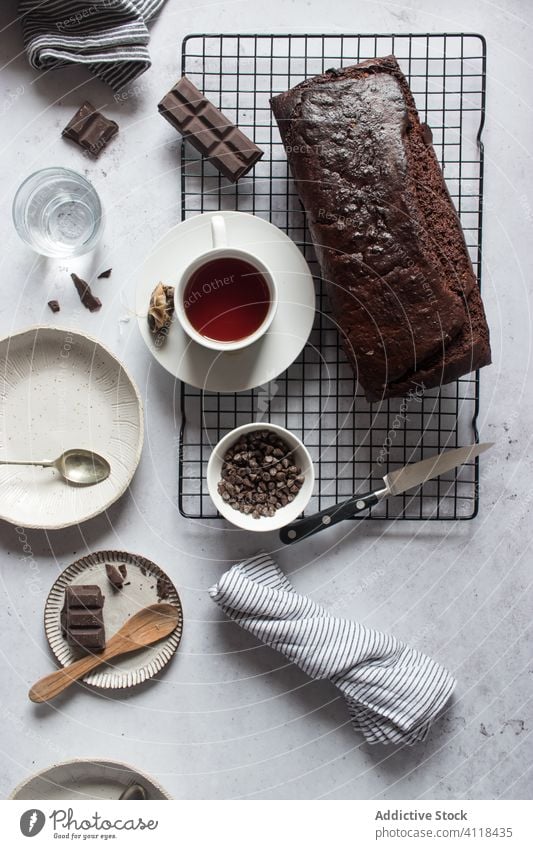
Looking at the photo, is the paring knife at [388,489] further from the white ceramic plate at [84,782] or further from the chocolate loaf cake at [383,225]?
the white ceramic plate at [84,782]

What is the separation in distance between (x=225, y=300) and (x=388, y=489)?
656 millimetres

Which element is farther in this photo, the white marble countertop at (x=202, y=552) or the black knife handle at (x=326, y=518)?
the white marble countertop at (x=202, y=552)

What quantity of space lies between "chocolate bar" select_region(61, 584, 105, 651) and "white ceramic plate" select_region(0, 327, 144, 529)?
0.65 feet

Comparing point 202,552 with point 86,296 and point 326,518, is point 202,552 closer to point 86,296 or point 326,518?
point 326,518

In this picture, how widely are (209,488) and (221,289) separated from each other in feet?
1.67

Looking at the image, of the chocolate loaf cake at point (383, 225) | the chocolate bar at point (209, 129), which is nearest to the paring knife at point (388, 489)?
the chocolate loaf cake at point (383, 225)

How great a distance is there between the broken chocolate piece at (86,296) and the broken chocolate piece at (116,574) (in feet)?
2.35

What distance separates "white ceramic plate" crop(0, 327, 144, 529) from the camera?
2.00m

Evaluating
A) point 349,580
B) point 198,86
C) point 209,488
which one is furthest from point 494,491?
point 198,86

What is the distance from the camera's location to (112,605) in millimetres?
2020

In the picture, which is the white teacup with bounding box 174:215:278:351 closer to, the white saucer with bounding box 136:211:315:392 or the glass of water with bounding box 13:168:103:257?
the white saucer with bounding box 136:211:315:392

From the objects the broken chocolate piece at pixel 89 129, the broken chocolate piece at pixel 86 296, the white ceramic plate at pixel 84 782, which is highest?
the broken chocolate piece at pixel 89 129

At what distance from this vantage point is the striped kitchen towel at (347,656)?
1.95 metres
